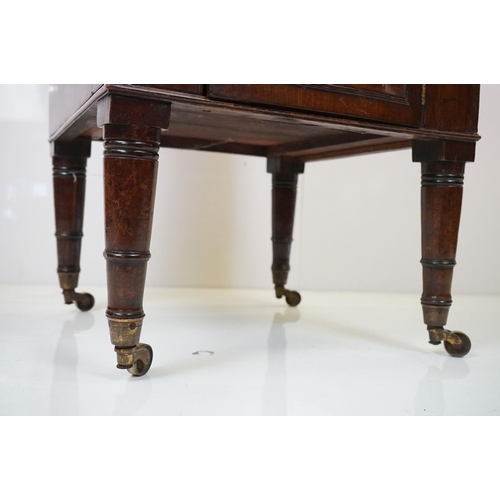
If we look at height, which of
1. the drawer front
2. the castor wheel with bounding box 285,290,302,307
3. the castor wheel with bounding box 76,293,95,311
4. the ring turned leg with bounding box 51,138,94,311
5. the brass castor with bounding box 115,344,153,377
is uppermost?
the drawer front

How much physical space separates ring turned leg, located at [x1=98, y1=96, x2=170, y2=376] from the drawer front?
0.13 m

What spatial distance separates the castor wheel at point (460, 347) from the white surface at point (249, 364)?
0.02 m

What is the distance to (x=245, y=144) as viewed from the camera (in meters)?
1.86

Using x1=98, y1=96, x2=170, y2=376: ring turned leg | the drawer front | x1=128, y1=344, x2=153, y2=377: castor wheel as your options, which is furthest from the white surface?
the drawer front

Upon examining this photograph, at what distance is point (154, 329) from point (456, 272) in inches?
62.8

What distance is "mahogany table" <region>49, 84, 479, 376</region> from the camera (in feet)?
3.20

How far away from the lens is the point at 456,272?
2609mm

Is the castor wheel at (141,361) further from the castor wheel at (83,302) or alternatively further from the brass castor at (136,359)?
the castor wheel at (83,302)

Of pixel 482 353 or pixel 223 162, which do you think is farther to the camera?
pixel 223 162

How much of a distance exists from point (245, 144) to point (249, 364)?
874 millimetres

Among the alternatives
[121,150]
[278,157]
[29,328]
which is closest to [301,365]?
[121,150]

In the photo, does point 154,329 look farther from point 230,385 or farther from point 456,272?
point 456,272

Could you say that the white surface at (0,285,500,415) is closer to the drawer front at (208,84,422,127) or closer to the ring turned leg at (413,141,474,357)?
the ring turned leg at (413,141,474,357)

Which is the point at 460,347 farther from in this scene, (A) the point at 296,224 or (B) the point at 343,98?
(A) the point at 296,224
